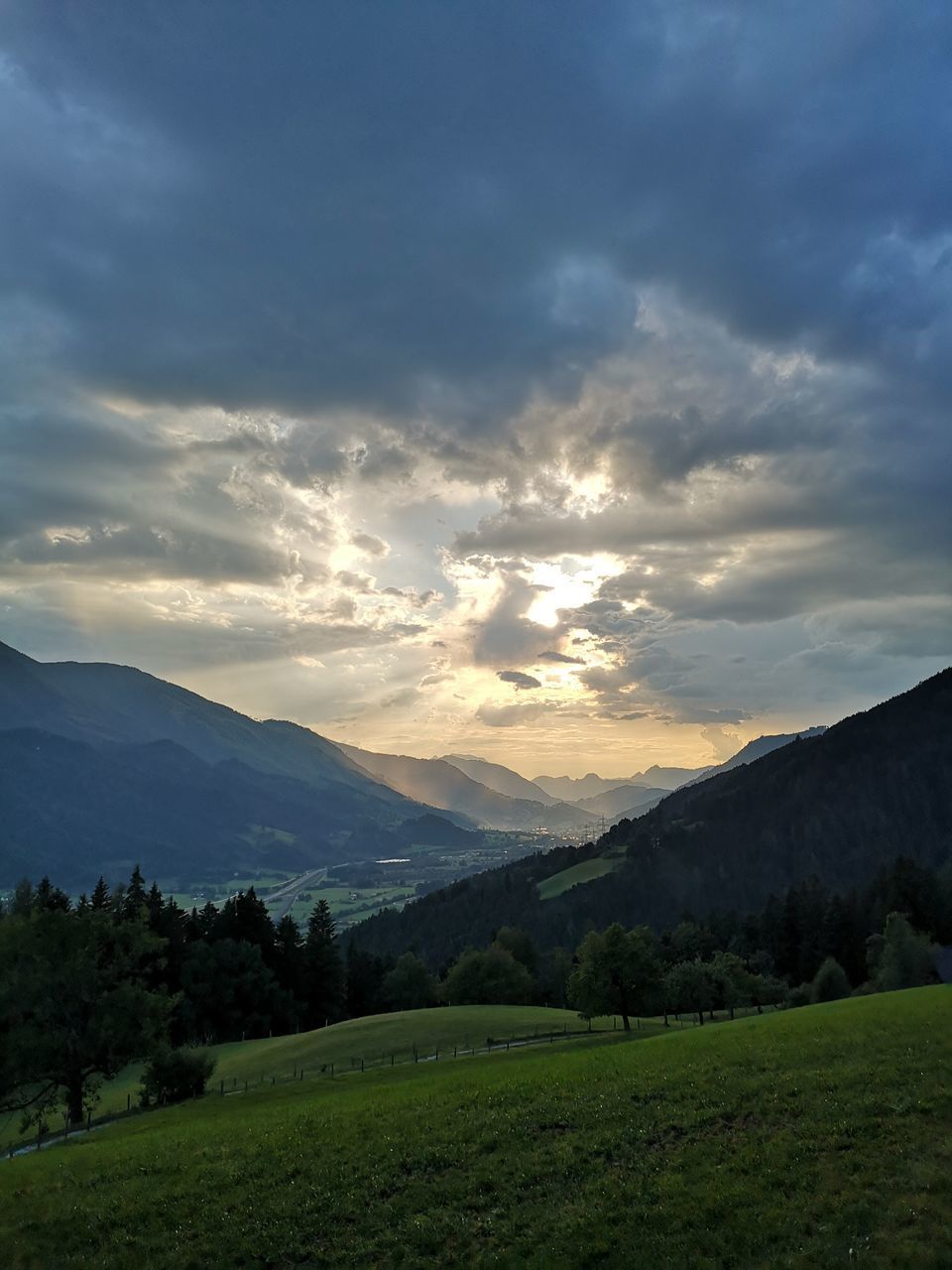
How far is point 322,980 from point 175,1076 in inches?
2882

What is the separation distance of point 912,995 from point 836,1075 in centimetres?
2622

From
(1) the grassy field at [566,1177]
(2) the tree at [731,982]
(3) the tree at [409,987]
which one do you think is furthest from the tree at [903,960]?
(3) the tree at [409,987]

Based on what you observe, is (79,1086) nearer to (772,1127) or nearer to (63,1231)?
(63,1231)

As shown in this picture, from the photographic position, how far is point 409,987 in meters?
131

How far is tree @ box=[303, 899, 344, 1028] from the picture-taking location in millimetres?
123887

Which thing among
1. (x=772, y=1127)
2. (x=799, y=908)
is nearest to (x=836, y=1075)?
(x=772, y=1127)

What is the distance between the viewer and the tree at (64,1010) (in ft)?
190

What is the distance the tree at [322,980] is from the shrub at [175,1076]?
70.2 m

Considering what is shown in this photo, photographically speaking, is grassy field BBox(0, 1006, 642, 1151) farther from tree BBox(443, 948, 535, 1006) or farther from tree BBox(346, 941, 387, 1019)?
tree BBox(346, 941, 387, 1019)

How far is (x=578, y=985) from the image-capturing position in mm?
85875

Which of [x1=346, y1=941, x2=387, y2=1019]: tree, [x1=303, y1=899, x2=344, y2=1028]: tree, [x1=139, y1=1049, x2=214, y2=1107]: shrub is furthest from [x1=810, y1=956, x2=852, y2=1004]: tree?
[x1=139, y1=1049, x2=214, y2=1107]: shrub

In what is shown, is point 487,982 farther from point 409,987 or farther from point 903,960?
point 903,960

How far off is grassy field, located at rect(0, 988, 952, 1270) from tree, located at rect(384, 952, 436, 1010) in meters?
101

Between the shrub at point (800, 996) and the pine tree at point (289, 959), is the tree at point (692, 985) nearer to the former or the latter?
the shrub at point (800, 996)
